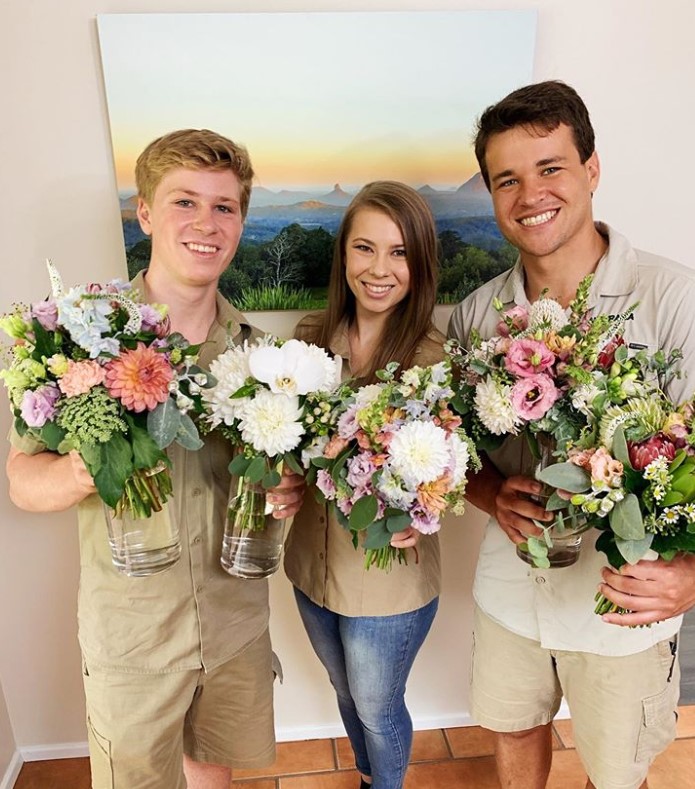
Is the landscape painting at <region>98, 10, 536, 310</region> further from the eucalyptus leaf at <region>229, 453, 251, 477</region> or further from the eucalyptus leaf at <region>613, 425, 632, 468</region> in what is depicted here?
the eucalyptus leaf at <region>613, 425, 632, 468</region>

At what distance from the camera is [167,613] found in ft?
4.40

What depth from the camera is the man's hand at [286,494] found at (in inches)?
49.2

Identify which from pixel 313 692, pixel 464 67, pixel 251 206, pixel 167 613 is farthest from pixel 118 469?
pixel 313 692

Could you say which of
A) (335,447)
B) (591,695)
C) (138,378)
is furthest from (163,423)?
(591,695)

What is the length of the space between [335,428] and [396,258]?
1.81 feet

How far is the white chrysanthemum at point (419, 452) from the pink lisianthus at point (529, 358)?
0.19 metres

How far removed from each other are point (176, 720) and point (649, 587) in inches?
41.8

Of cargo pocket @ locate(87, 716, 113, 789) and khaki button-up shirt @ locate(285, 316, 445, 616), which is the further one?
khaki button-up shirt @ locate(285, 316, 445, 616)

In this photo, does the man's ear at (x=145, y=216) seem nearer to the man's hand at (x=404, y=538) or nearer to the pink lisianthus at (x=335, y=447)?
the pink lisianthus at (x=335, y=447)

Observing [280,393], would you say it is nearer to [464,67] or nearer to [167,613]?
[167,613]

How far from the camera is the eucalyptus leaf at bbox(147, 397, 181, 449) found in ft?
3.41

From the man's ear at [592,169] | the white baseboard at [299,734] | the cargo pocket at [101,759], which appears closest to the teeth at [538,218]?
the man's ear at [592,169]

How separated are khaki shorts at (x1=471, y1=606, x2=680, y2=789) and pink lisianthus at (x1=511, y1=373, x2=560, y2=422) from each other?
692 millimetres

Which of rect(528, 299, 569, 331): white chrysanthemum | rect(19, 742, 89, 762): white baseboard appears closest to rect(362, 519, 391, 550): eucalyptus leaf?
rect(528, 299, 569, 331): white chrysanthemum
